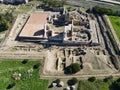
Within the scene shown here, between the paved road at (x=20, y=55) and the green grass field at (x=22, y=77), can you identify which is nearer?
the green grass field at (x=22, y=77)

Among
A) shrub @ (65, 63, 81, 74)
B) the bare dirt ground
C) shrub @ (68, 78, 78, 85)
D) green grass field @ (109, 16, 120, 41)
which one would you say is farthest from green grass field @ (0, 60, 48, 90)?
green grass field @ (109, 16, 120, 41)

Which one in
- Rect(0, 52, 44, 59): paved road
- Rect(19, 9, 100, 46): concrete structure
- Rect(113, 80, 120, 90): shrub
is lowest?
Rect(0, 52, 44, 59): paved road

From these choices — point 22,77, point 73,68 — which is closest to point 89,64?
point 73,68

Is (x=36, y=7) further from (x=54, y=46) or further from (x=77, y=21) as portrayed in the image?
(x=54, y=46)

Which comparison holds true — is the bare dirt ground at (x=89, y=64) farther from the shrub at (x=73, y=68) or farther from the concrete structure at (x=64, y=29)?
the concrete structure at (x=64, y=29)

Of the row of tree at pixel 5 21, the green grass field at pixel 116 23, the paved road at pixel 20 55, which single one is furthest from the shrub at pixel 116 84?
the row of tree at pixel 5 21

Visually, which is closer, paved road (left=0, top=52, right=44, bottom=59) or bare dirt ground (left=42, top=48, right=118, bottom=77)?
bare dirt ground (left=42, top=48, right=118, bottom=77)

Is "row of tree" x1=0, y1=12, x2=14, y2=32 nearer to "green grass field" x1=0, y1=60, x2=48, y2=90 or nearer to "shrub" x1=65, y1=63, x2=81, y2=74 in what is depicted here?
"green grass field" x1=0, y1=60, x2=48, y2=90
